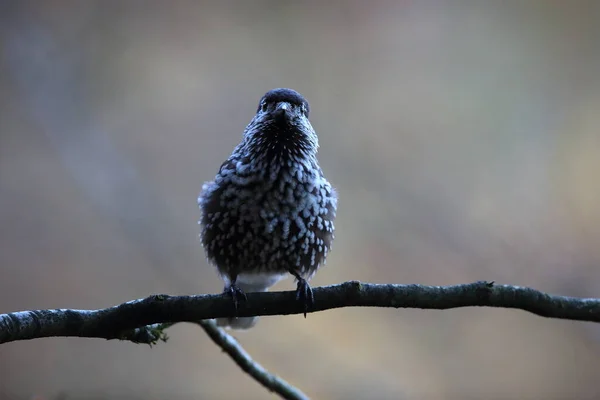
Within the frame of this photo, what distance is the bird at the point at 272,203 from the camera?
2395 mm

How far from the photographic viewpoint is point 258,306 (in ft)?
6.55

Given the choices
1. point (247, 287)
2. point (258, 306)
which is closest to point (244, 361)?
point (247, 287)

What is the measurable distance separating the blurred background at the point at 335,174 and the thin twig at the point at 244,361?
1.56 metres

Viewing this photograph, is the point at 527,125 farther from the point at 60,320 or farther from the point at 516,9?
the point at 60,320

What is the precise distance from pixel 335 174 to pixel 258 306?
2841 mm

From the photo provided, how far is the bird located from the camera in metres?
2.39

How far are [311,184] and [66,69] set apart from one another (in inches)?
121

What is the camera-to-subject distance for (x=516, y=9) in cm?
509

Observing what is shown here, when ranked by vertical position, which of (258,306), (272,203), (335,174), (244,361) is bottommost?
(244,361)

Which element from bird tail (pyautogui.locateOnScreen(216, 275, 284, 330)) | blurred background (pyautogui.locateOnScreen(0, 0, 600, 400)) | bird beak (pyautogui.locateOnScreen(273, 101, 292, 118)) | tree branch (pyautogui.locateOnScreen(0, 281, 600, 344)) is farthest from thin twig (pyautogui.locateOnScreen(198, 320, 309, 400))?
blurred background (pyautogui.locateOnScreen(0, 0, 600, 400))

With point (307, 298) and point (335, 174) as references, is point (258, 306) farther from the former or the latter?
point (335, 174)

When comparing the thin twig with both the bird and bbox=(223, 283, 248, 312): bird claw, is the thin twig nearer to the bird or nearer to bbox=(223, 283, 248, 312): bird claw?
the bird

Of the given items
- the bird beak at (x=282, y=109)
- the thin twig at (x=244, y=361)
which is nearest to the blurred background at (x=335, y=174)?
the thin twig at (x=244, y=361)

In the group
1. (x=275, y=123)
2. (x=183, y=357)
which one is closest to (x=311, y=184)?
(x=275, y=123)
